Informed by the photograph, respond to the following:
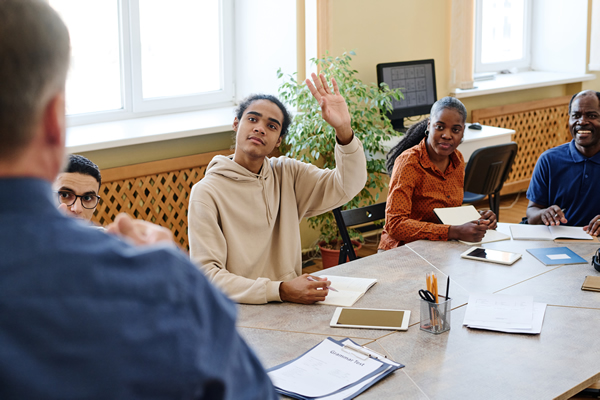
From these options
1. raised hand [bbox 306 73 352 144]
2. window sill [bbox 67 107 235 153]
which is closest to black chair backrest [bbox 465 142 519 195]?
window sill [bbox 67 107 235 153]

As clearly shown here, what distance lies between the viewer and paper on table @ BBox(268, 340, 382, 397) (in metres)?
1.35

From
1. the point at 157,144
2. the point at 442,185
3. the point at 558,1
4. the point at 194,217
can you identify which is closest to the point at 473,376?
the point at 194,217

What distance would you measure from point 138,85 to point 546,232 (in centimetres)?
264

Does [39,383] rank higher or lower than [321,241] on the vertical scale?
higher

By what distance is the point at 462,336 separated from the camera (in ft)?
5.31

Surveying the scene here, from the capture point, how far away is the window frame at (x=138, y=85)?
3.80m

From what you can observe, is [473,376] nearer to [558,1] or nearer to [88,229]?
[88,229]

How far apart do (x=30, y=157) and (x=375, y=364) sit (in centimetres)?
111

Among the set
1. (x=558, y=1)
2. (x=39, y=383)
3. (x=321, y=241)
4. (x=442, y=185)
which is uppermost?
(x=558, y=1)

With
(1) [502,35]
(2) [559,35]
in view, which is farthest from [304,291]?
(2) [559,35]

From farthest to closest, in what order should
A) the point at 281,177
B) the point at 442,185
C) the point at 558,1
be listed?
the point at 558,1
the point at 442,185
the point at 281,177

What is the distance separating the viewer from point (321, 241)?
4.16 m

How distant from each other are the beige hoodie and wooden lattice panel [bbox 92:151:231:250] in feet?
4.95

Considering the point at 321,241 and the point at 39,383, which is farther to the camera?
→ the point at 321,241
